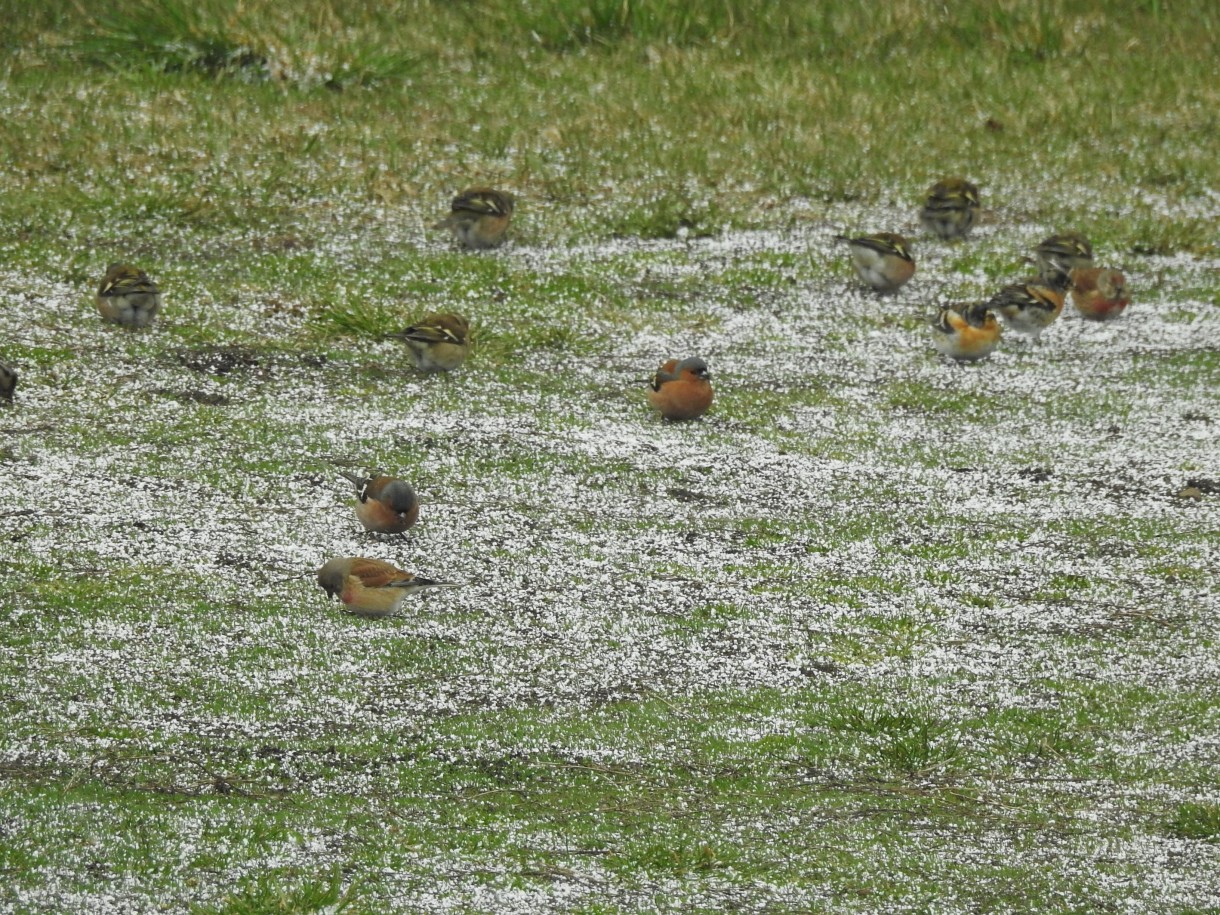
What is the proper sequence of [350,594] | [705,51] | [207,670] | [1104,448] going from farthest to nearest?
1. [705,51]
2. [1104,448]
3. [350,594]
4. [207,670]

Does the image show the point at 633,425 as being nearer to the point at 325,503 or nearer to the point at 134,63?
the point at 325,503

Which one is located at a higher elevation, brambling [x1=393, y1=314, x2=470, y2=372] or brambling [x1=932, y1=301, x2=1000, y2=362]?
brambling [x1=932, y1=301, x2=1000, y2=362]

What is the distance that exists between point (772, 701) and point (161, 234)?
816 cm

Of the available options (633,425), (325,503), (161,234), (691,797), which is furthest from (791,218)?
(691,797)

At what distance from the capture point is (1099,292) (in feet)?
43.4

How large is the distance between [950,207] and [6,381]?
8363mm

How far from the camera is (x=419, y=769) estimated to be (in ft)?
22.9

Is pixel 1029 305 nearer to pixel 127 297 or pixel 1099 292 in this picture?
pixel 1099 292

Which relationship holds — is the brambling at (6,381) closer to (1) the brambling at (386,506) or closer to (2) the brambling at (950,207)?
(1) the brambling at (386,506)

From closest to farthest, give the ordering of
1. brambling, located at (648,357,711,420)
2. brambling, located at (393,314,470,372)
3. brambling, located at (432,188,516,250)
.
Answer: brambling, located at (648,357,711,420)
brambling, located at (393,314,470,372)
brambling, located at (432,188,516,250)

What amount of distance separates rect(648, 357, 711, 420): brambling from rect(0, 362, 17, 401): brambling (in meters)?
4.25

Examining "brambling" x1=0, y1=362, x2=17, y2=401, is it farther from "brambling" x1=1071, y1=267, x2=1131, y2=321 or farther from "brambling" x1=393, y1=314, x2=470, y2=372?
"brambling" x1=1071, y1=267, x2=1131, y2=321

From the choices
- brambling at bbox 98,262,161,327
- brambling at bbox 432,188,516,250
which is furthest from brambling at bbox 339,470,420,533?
brambling at bbox 432,188,516,250

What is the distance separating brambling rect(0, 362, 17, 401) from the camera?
10.4m
